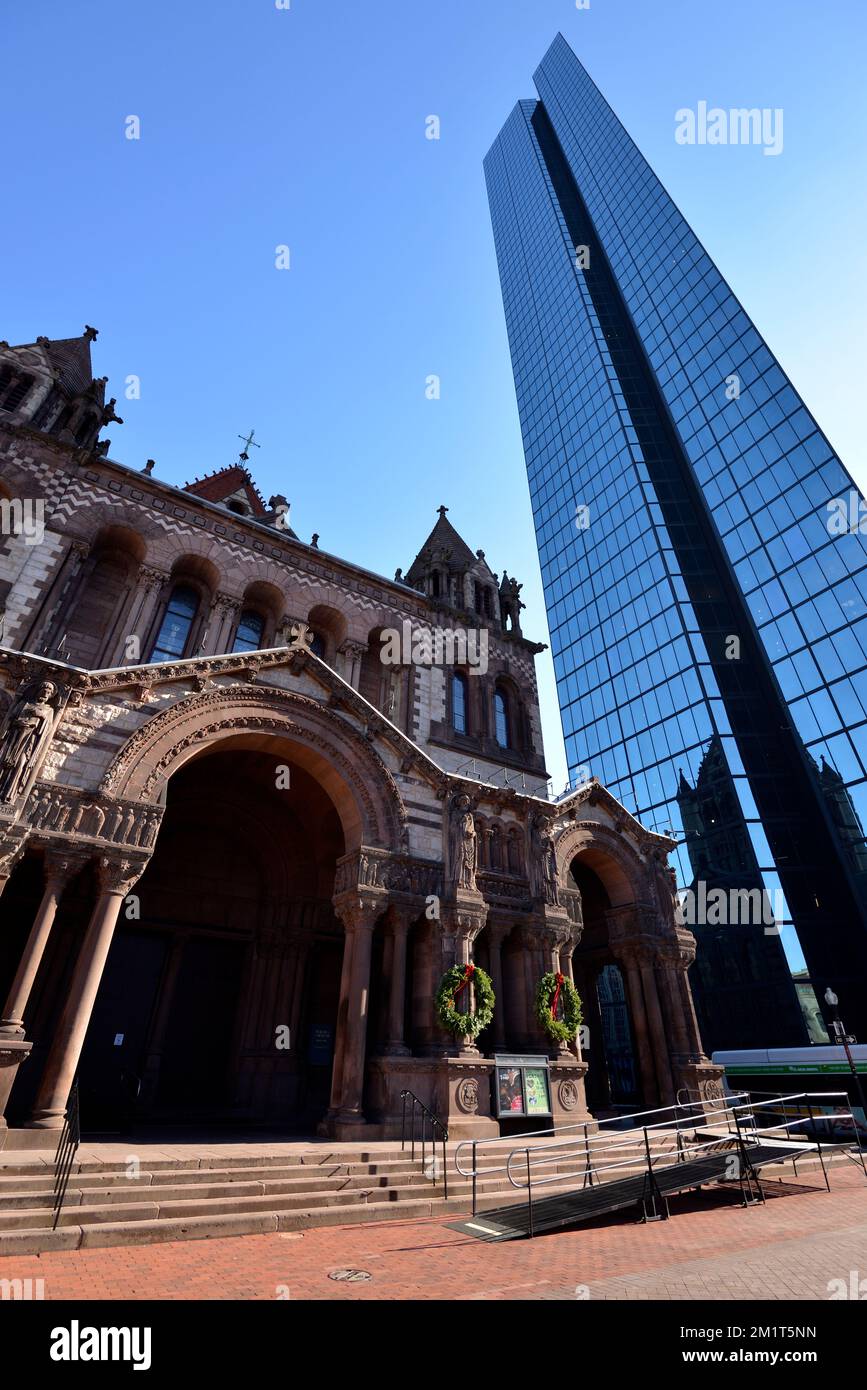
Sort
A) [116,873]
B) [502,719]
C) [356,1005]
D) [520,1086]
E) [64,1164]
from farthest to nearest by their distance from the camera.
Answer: [502,719], [520,1086], [356,1005], [116,873], [64,1164]

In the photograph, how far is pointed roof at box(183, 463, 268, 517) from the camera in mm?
32719

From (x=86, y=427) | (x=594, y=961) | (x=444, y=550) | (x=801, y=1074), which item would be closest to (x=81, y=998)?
(x=594, y=961)

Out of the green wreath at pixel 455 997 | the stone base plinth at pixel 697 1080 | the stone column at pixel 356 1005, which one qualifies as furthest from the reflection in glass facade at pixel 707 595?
the stone column at pixel 356 1005

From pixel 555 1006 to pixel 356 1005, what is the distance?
6141 mm

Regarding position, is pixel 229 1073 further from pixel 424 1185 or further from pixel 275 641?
pixel 275 641

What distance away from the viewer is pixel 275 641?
2452 centimetres

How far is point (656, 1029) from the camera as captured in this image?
2125cm

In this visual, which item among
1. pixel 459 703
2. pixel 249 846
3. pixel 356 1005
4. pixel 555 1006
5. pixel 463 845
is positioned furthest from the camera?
pixel 459 703

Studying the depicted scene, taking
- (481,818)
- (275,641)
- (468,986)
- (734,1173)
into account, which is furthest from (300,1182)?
(275,641)

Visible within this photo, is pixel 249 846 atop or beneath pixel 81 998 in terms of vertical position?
atop

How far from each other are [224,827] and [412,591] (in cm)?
1347

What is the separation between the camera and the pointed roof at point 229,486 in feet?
107

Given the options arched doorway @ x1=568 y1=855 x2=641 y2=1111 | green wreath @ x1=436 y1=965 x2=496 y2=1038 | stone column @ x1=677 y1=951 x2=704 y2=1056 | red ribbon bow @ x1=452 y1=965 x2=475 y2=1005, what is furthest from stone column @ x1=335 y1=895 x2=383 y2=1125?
stone column @ x1=677 y1=951 x2=704 y2=1056

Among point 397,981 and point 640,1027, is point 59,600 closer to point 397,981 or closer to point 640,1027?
point 397,981
